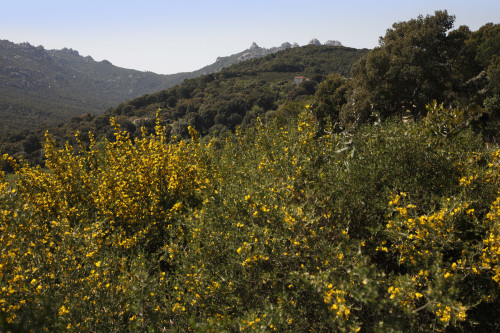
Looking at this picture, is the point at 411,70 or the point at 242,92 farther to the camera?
the point at 242,92

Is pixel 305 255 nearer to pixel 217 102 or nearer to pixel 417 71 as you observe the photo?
pixel 417 71

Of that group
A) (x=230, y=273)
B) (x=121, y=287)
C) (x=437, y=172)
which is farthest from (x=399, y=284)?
(x=121, y=287)

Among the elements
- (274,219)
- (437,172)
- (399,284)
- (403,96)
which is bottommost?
(399,284)

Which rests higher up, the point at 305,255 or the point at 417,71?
the point at 417,71

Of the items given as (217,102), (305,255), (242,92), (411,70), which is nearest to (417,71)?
(411,70)

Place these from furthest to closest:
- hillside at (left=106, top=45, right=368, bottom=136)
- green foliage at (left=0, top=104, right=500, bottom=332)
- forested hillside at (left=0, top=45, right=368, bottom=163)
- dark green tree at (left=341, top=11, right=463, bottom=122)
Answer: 1. hillside at (left=106, top=45, right=368, bottom=136)
2. forested hillside at (left=0, top=45, right=368, bottom=163)
3. dark green tree at (left=341, top=11, right=463, bottom=122)
4. green foliage at (left=0, top=104, right=500, bottom=332)

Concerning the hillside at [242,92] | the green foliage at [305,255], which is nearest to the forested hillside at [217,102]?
the hillside at [242,92]

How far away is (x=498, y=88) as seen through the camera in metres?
23.5

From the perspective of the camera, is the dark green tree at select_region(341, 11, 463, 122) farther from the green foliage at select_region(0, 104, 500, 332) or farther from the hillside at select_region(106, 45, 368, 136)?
the hillside at select_region(106, 45, 368, 136)

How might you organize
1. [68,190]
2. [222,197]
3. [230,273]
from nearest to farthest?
[230,273]
[222,197]
[68,190]

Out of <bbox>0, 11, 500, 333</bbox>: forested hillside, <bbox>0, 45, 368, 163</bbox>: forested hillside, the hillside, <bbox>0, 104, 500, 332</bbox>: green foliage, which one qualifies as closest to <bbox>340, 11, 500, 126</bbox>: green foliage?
<bbox>0, 11, 500, 333</bbox>: forested hillside

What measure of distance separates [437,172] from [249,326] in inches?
182

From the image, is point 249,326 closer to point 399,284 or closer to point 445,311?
point 399,284

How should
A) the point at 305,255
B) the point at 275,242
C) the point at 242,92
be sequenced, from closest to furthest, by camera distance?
1. the point at 305,255
2. the point at 275,242
3. the point at 242,92
